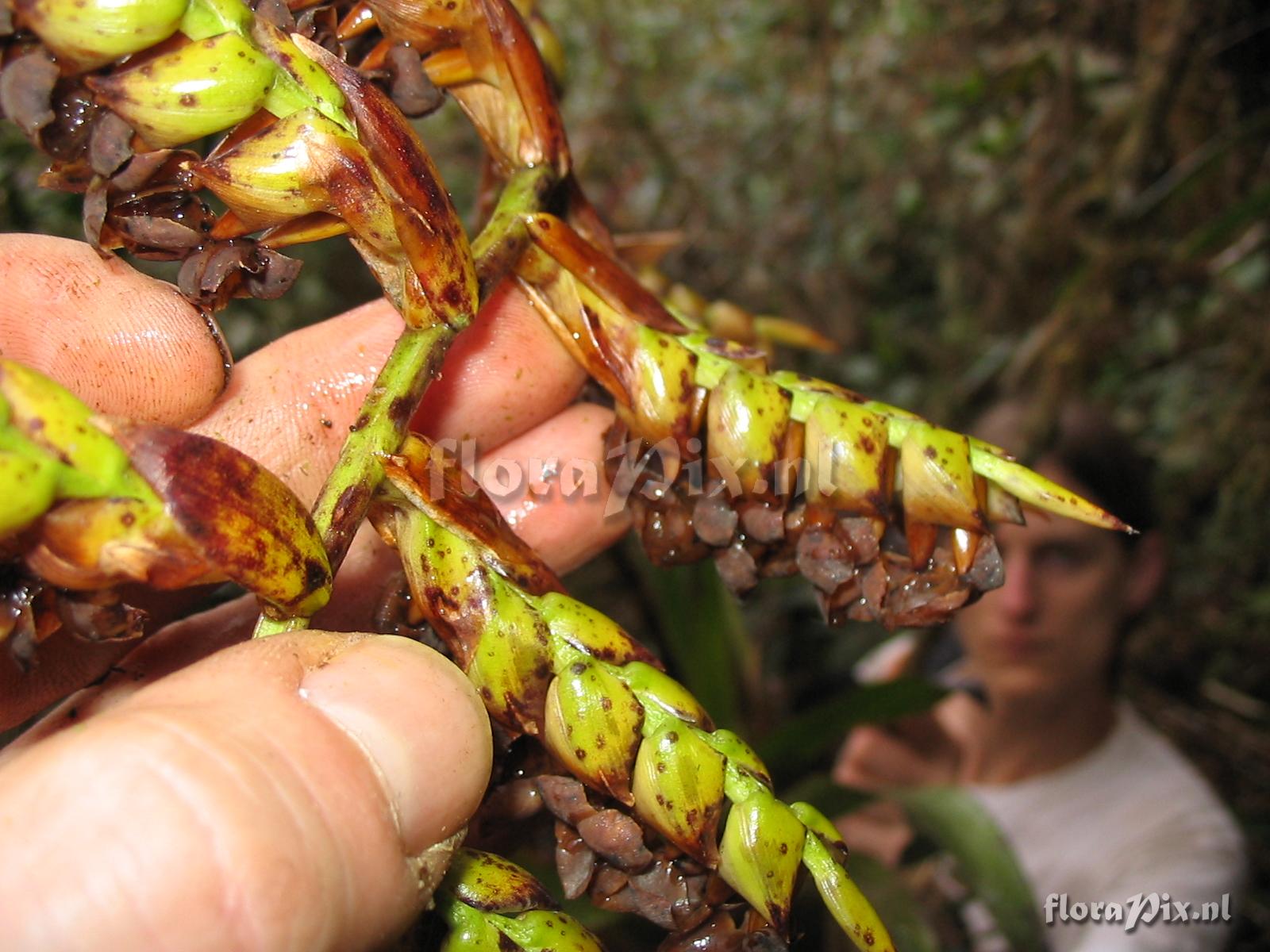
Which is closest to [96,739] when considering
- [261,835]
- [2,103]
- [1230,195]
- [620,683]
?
[261,835]

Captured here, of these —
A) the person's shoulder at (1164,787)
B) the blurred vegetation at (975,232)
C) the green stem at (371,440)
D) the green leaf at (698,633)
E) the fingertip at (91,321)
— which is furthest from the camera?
the blurred vegetation at (975,232)

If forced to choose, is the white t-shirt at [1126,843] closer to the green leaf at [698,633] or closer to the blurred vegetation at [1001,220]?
the blurred vegetation at [1001,220]

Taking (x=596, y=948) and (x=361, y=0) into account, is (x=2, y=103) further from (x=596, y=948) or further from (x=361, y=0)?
(x=596, y=948)

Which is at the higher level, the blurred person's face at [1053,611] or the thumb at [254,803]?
the thumb at [254,803]

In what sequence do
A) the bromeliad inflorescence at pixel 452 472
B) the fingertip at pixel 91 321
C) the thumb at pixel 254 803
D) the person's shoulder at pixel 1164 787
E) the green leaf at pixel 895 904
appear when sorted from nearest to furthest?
the thumb at pixel 254 803 < the bromeliad inflorescence at pixel 452 472 < the fingertip at pixel 91 321 < the green leaf at pixel 895 904 < the person's shoulder at pixel 1164 787

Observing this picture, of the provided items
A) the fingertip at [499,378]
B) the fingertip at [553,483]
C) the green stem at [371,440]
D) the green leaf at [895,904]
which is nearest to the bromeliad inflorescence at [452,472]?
the green stem at [371,440]

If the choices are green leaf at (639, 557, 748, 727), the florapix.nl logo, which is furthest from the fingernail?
the florapix.nl logo
